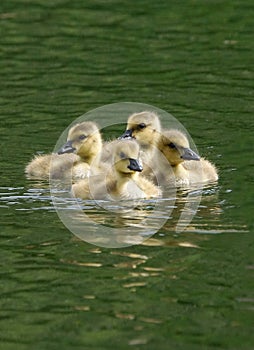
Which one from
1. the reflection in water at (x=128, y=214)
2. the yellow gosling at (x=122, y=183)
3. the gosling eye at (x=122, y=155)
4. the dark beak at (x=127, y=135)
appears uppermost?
the gosling eye at (x=122, y=155)

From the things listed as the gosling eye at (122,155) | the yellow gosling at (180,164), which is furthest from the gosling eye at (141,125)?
the gosling eye at (122,155)

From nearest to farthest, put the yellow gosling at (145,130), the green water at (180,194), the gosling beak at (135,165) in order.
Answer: the green water at (180,194) → the gosling beak at (135,165) → the yellow gosling at (145,130)

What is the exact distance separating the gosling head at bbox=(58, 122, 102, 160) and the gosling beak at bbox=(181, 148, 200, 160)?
2.22ft

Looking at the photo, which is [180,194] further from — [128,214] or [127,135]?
[127,135]

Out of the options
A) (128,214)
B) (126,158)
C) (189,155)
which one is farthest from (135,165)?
(189,155)

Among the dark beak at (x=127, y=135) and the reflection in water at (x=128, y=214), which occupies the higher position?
the dark beak at (x=127, y=135)

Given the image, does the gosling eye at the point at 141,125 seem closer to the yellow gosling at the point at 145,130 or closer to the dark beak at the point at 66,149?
the yellow gosling at the point at 145,130

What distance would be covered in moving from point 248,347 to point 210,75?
221 inches

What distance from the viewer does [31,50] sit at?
11.3 metres

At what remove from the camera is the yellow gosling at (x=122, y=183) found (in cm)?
730

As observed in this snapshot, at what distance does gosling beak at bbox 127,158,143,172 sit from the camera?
7.21 m

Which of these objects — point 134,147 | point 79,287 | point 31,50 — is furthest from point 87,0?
point 79,287

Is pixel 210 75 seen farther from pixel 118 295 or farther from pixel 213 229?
pixel 118 295

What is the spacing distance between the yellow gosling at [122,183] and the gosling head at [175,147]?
1.63ft
